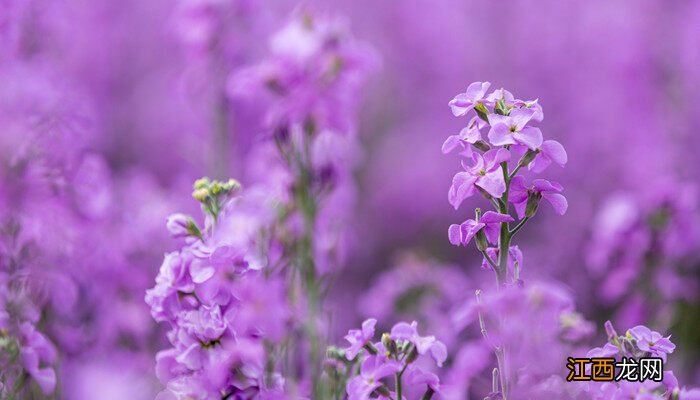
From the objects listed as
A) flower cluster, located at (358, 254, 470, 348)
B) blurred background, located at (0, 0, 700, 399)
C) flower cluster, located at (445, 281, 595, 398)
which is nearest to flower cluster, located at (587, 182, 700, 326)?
blurred background, located at (0, 0, 700, 399)

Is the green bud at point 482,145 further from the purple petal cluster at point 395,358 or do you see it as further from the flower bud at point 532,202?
the purple petal cluster at point 395,358

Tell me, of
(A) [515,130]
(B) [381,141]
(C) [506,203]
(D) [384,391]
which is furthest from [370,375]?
(B) [381,141]

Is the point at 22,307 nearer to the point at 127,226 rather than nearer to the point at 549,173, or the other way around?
the point at 127,226

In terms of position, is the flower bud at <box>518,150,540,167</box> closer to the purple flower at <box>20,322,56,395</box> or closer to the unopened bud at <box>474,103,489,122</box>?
the unopened bud at <box>474,103,489,122</box>

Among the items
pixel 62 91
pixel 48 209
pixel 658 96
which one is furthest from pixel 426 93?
pixel 48 209

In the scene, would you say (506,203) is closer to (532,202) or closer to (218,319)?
Answer: (532,202)

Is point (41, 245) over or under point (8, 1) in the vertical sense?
under

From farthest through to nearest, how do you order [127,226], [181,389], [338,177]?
[127,226]
[338,177]
[181,389]
